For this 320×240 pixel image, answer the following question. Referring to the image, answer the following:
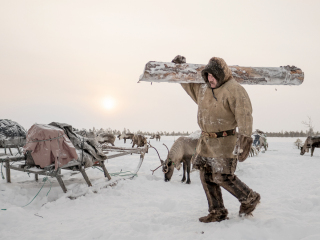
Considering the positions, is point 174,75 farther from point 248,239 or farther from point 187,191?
point 187,191

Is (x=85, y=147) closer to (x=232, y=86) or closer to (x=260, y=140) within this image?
(x=232, y=86)

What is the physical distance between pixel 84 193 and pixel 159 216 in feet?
6.32

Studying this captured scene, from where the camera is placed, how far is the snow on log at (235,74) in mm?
3273

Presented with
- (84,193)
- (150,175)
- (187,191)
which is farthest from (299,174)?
(84,193)

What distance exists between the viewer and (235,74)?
3.38 meters

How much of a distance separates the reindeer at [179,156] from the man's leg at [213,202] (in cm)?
325

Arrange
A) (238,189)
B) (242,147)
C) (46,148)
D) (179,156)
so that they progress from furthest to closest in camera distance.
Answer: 1. (179,156)
2. (46,148)
3. (238,189)
4. (242,147)

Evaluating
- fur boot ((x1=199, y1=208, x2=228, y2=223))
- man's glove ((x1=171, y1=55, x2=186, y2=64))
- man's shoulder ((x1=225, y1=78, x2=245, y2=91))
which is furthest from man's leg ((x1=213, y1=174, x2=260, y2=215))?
man's glove ((x1=171, y1=55, x2=186, y2=64))

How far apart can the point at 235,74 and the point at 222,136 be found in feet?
3.45

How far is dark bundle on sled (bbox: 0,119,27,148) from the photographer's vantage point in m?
8.90

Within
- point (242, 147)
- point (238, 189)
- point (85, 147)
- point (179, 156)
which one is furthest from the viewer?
point (179, 156)

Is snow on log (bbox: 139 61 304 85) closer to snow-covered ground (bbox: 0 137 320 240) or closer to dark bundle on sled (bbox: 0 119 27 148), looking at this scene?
snow-covered ground (bbox: 0 137 320 240)

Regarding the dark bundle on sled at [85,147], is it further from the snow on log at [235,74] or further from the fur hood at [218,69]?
the fur hood at [218,69]

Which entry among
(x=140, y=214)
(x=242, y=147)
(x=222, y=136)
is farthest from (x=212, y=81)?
(x=140, y=214)
